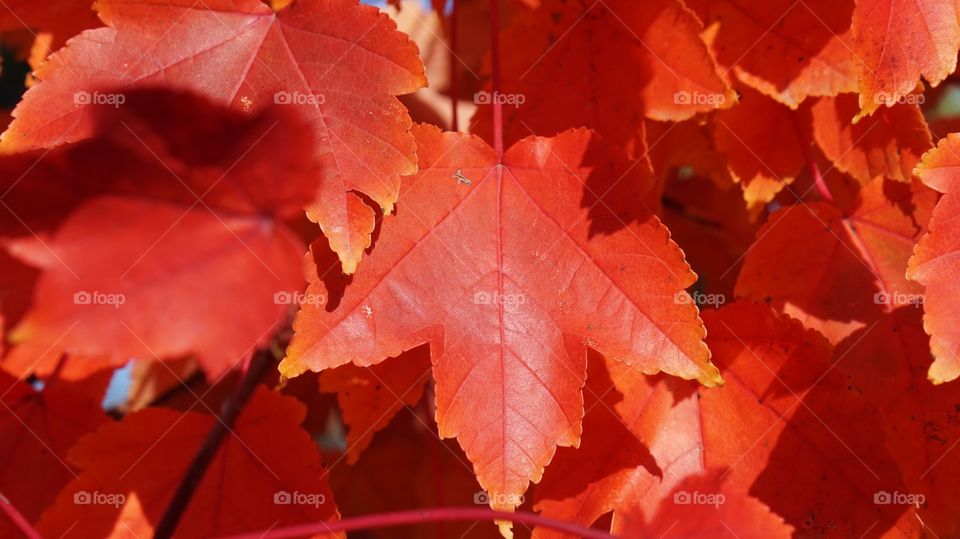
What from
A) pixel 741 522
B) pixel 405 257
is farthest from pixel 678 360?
pixel 405 257

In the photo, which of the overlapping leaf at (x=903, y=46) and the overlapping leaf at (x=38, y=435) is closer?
the overlapping leaf at (x=903, y=46)

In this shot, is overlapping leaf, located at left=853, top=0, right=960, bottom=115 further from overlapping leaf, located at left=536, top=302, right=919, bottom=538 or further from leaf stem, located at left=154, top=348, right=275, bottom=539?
leaf stem, located at left=154, top=348, right=275, bottom=539

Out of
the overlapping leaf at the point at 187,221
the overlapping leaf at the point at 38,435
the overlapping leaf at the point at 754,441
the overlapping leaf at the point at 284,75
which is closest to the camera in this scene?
the overlapping leaf at the point at 187,221

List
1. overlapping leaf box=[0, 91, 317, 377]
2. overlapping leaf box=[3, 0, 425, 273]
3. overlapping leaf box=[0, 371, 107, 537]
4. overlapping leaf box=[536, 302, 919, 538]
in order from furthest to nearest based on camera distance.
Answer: overlapping leaf box=[0, 371, 107, 537]
overlapping leaf box=[536, 302, 919, 538]
overlapping leaf box=[3, 0, 425, 273]
overlapping leaf box=[0, 91, 317, 377]

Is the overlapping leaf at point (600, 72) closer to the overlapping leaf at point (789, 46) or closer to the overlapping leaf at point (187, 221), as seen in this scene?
the overlapping leaf at point (789, 46)

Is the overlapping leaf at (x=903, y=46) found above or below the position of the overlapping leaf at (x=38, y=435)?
above

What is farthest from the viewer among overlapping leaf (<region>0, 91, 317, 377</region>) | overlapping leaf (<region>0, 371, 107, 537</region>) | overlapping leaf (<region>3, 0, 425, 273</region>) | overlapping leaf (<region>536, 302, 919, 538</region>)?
overlapping leaf (<region>0, 371, 107, 537</region>)

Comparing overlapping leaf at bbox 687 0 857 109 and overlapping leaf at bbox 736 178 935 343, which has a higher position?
overlapping leaf at bbox 687 0 857 109

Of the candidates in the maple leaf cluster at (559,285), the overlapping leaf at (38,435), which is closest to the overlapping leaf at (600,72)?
the maple leaf cluster at (559,285)

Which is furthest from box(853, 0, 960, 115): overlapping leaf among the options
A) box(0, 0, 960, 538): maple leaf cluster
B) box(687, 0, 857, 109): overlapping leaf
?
box(687, 0, 857, 109): overlapping leaf
